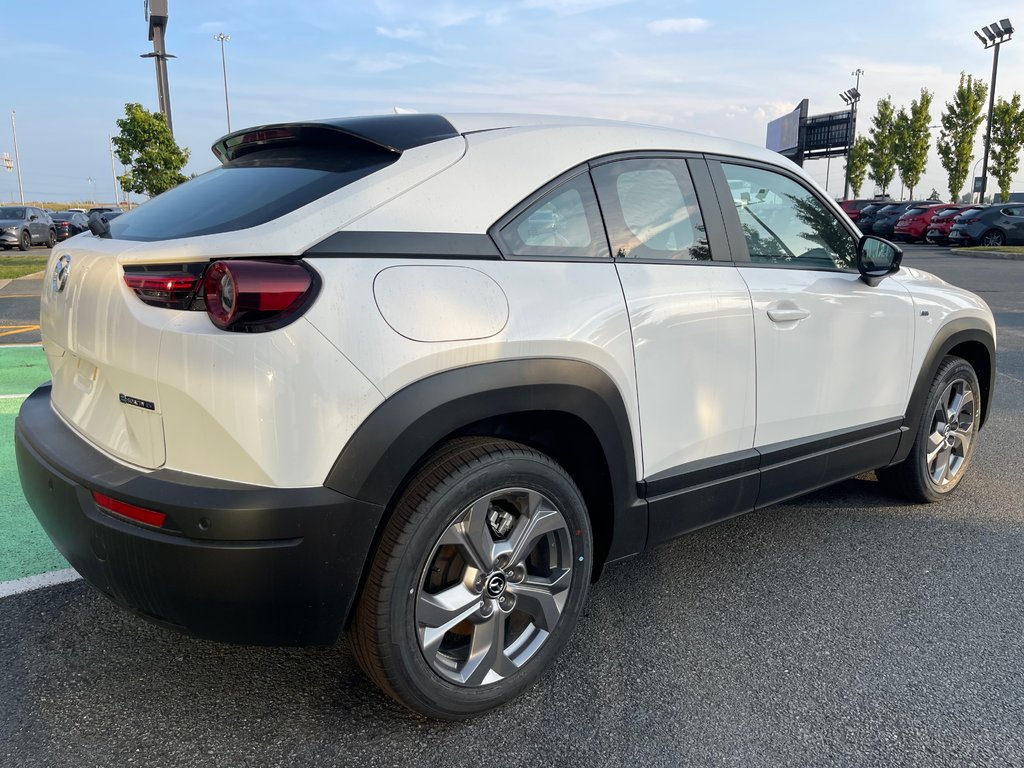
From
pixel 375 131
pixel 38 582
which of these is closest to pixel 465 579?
pixel 375 131

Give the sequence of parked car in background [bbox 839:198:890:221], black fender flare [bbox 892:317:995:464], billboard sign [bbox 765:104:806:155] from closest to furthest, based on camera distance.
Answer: black fender flare [bbox 892:317:995:464], parked car in background [bbox 839:198:890:221], billboard sign [bbox 765:104:806:155]

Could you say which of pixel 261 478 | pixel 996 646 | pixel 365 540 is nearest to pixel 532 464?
pixel 365 540

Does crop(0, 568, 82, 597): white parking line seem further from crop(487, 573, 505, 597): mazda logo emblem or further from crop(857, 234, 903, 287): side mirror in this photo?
crop(857, 234, 903, 287): side mirror

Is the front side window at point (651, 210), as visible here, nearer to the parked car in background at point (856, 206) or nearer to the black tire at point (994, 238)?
the black tire at point (994, 238)

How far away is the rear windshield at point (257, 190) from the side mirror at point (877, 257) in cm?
223

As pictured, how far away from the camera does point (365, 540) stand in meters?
2.10

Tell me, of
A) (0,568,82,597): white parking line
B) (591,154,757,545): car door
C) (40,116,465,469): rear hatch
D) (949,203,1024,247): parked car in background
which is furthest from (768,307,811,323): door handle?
(949,203,1024,247): parked car in background

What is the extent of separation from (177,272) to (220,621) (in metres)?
0.88

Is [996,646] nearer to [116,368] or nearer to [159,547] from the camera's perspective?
[159,547]

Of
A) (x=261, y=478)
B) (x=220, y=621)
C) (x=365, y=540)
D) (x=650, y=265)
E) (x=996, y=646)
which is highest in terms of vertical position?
(x=650, y=265)

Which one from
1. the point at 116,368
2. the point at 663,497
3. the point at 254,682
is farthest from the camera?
the point at 663,497

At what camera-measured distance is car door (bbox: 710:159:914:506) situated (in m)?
3.09

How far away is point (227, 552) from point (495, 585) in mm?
790

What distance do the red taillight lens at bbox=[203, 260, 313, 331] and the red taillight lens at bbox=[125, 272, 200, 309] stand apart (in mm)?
75
